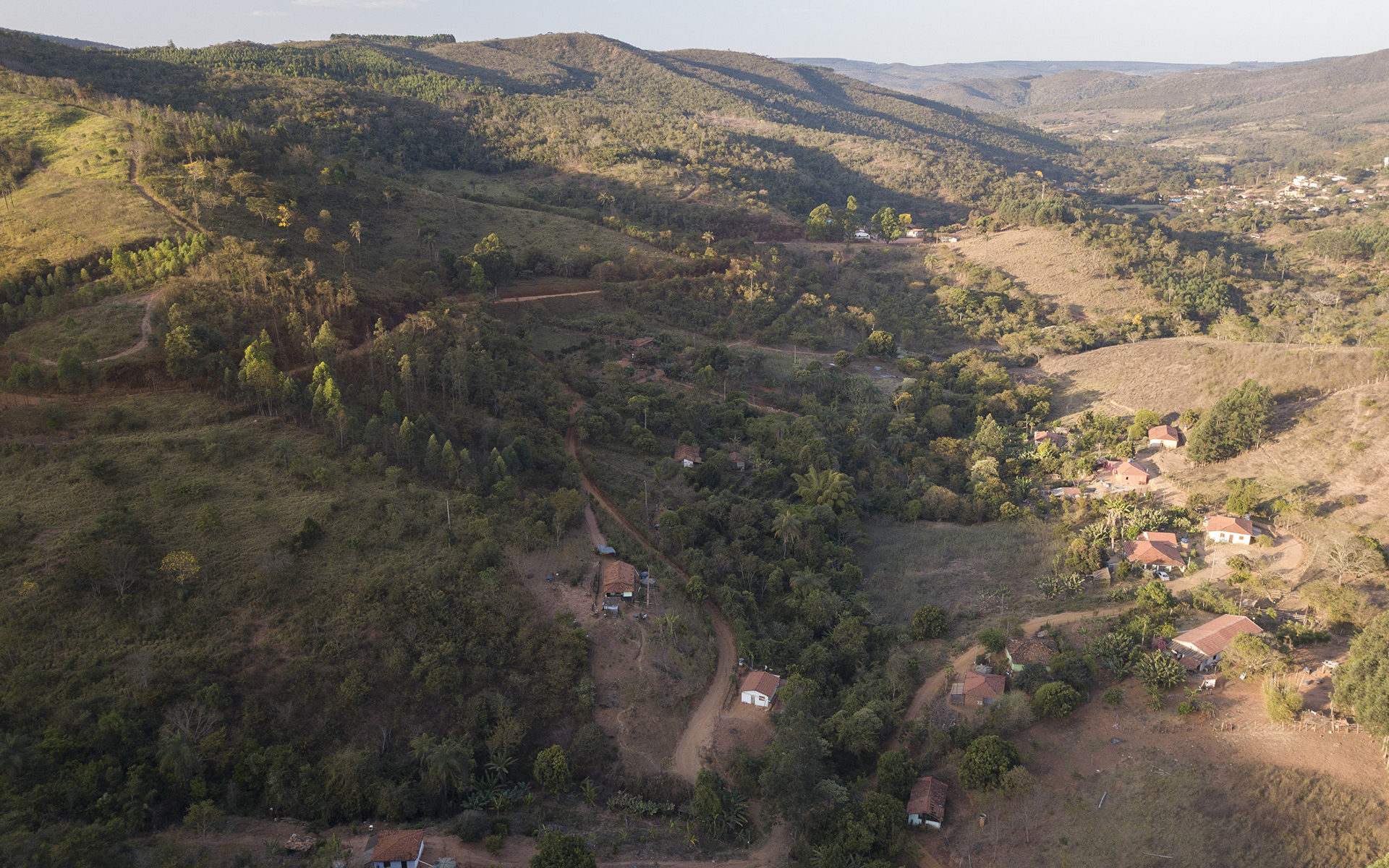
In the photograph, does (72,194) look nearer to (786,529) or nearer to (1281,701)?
(786,529)

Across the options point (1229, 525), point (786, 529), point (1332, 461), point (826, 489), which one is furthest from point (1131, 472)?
point (786, 529)

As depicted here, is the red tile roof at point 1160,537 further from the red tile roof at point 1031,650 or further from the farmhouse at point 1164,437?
the farmhouse at point 1164,437

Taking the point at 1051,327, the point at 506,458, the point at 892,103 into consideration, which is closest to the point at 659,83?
the point at 892,103

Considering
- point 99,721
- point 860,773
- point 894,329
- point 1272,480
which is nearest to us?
point 99,721

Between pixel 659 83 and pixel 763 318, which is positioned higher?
pixel 659 83

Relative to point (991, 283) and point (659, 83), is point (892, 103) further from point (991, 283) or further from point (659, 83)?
point (991, 283)

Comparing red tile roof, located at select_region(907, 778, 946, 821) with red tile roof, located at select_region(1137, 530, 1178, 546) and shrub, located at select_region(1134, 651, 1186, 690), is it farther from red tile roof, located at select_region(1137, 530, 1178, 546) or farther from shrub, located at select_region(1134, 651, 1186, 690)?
red tile roof, located at select_region(1137, 530, 1178, 546)
